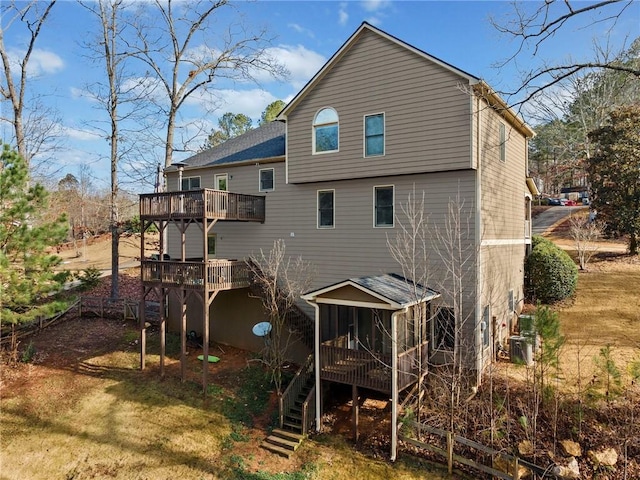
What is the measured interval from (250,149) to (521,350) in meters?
13.0

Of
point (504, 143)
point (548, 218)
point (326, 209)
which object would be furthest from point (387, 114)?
point (548, 218)

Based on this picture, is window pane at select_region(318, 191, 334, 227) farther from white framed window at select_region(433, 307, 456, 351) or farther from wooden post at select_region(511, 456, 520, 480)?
wooden post at select_region(511, 456, 520, 480)

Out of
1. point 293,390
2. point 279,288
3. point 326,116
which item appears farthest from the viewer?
point 279,288

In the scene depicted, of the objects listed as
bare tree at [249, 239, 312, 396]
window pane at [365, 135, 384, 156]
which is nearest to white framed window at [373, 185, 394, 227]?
window pane at [365, 135, 384, 156]

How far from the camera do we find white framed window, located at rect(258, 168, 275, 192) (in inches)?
637

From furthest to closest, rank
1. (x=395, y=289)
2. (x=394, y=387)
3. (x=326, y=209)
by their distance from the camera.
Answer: (x=326, y=209) → (x=395, y=289) → (x=394, y=387)

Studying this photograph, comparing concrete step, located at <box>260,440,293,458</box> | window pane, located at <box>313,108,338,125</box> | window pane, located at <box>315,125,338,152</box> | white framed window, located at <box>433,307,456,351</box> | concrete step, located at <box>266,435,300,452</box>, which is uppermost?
window pane, located at <box>313,108,338,125</box>

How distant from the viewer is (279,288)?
1533 cm

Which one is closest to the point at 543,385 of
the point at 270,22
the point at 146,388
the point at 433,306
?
the point at 433,306

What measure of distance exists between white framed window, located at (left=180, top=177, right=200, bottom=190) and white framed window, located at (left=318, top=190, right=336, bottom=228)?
6.91 metres

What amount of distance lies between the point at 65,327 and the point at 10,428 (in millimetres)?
7573

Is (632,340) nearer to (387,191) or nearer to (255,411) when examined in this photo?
(387,191)

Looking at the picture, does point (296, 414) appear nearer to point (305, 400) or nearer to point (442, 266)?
point (305, 400)

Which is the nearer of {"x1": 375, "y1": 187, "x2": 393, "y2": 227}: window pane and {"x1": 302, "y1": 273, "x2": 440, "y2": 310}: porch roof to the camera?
{"x1": 302, "y1": 273, "x2": 440, "y2": 310}: porch roof
